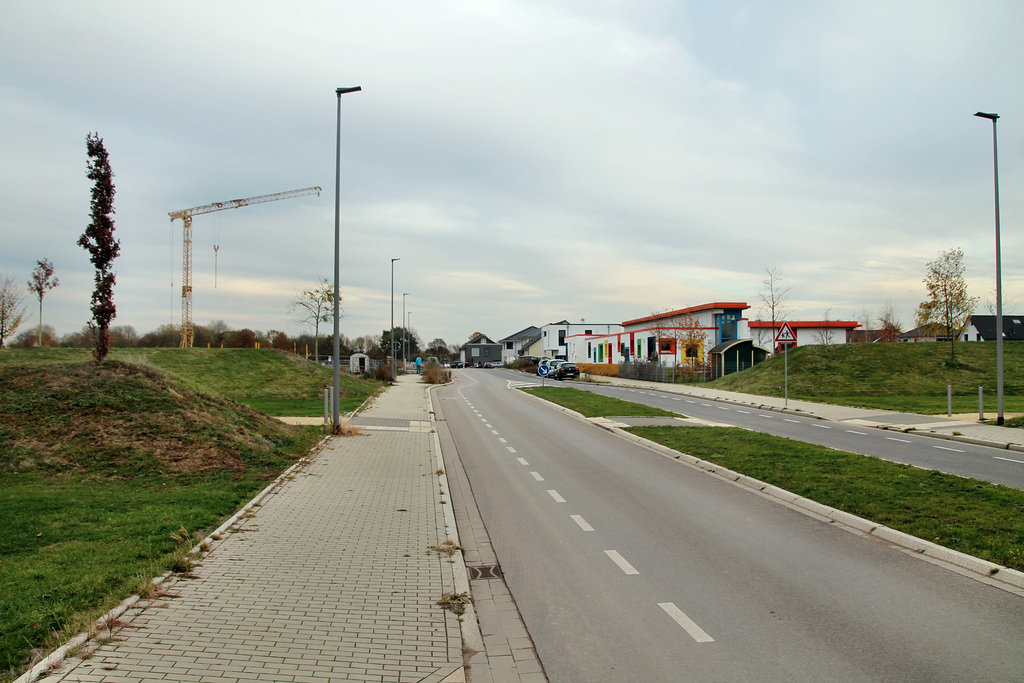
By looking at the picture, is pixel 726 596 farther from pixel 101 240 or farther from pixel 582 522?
pixel 101 240

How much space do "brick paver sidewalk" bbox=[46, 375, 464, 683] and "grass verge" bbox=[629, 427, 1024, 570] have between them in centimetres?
533

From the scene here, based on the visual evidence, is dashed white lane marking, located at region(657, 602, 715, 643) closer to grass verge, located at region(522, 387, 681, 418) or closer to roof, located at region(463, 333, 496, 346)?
grass verge, located at region(522, 387, 681, 418)

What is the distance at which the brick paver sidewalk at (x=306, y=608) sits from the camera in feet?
13.7

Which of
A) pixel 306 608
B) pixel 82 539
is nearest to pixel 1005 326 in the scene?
pixel 306 608

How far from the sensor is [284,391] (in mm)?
30953

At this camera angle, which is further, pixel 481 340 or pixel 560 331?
pixel 481 340

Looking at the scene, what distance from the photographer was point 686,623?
509cm

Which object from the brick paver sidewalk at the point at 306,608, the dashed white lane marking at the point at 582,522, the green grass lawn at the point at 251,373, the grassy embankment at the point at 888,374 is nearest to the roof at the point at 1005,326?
the grassy embankment at the point at 888,374

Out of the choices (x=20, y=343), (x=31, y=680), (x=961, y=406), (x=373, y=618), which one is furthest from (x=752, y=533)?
(x=20, y=343)

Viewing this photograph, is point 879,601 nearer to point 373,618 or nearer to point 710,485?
point 373,618

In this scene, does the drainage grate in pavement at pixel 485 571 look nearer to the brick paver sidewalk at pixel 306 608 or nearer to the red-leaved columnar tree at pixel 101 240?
the brick paver sidewalk at pixel 306 608

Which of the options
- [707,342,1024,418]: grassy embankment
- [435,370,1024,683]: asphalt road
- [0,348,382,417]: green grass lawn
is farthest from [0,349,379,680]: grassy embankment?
[707,342,1024,418]: grassy embankment

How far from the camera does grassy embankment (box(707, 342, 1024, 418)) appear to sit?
1168 inches

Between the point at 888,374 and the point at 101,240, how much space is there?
113 ft
